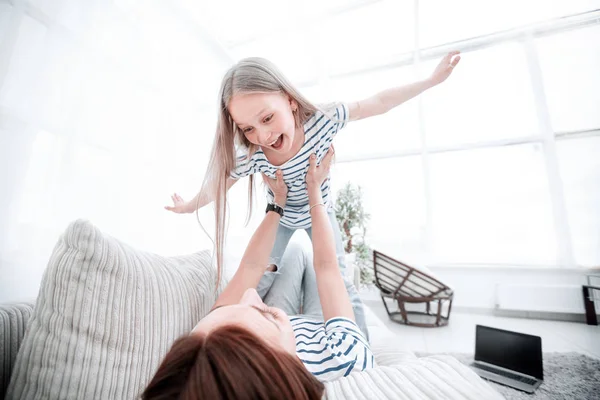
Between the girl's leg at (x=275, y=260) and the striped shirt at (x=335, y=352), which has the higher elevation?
the girl's leg at (x=275, y=260)

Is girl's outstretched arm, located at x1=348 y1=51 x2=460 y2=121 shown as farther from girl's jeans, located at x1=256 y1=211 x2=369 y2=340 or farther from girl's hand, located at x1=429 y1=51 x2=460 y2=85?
girl's jeans, located at x1=256 y1=211 x2=369 y2=340

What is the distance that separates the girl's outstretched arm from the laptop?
1742mm

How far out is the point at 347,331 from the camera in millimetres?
707

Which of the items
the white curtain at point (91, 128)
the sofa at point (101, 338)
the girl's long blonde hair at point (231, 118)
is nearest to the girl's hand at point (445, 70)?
the girl's long blonde hair at point (231, 118)

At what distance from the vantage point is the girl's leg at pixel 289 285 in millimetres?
1124

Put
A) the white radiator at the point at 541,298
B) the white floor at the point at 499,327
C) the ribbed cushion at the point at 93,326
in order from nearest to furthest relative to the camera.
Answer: the ribbed cushion at the point at 93,326, the white floor at the point at 499,327, the white radiator at the point at 541,298

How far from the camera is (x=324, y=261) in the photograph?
35.8 inches

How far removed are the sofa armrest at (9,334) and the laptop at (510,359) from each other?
221 centimetres

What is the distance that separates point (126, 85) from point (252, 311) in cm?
140

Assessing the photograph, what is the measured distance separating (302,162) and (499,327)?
2.84m

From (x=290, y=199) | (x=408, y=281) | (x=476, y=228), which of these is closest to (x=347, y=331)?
(x=290, y=199)

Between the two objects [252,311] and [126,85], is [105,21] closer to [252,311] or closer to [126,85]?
[126,85]

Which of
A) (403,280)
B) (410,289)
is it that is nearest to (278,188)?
(403,280)

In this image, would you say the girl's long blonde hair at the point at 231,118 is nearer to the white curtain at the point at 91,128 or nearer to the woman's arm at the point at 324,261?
the woman's arm at the point at 324,261
